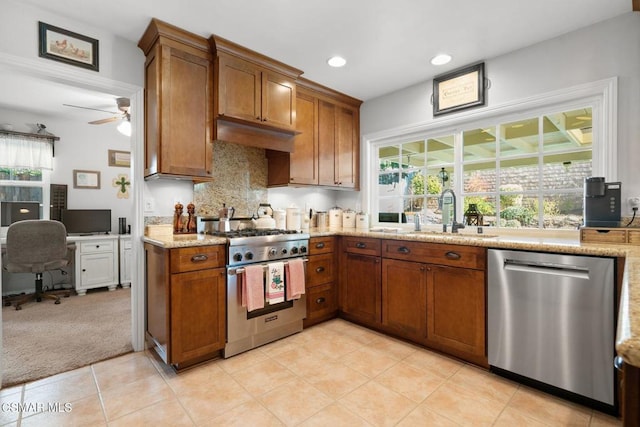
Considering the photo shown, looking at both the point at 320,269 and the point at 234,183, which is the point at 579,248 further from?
the point at 234,183

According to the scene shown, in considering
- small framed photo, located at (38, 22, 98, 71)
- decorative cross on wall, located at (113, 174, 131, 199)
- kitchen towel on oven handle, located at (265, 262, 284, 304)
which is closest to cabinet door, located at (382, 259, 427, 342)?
kitchen towel on oven handle, located at (265, 262, 284, 304)

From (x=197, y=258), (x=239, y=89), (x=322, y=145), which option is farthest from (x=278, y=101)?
(x=197, y=258)

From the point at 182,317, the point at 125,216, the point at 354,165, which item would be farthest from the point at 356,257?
the point at 125,216

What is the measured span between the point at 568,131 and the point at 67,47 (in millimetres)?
3815

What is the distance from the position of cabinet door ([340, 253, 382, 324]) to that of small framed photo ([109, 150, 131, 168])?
164 inches

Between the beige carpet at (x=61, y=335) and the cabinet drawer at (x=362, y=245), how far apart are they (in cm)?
208

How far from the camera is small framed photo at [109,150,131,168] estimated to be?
4.98 metres

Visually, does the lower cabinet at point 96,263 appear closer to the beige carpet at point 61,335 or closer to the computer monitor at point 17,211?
the beige carpet at point 61,335

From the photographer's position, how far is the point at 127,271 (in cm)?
461

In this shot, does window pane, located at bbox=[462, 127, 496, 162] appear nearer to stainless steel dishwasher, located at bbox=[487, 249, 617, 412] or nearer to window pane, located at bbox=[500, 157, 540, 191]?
window pane, located at bbox=[500, 157, 540, 191]

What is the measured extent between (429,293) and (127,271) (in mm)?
4305

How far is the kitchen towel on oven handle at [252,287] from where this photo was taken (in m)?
2.39

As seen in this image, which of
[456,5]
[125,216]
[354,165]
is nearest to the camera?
[456,5]

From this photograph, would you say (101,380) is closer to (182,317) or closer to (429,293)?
(182,317)
